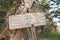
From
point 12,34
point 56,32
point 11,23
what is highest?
point 11,23

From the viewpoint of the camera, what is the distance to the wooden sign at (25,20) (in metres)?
2.37

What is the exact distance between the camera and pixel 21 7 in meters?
2.61

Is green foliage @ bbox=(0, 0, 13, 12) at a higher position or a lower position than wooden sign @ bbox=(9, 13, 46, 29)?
higher

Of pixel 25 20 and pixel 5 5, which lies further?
pixel 5 5

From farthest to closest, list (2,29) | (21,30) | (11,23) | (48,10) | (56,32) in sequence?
(56,32)
(48,10)
(2,29)
(21,30)
(11,23)

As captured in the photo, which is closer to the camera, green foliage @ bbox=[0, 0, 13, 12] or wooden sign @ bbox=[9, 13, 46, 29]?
wooden sign @ bbox=[9, 13, 46, 29]

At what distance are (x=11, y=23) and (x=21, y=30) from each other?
0.26 m

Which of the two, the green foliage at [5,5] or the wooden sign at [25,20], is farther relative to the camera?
the green foliage at [5,5]

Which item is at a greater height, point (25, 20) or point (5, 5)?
point (5, 5)

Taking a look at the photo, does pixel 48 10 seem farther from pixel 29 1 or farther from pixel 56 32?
pixel 29 1

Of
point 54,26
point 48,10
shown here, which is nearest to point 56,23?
point 54,26

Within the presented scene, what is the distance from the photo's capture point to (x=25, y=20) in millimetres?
2383

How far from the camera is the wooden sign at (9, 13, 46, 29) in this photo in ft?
7.76

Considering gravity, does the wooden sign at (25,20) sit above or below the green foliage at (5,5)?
below
